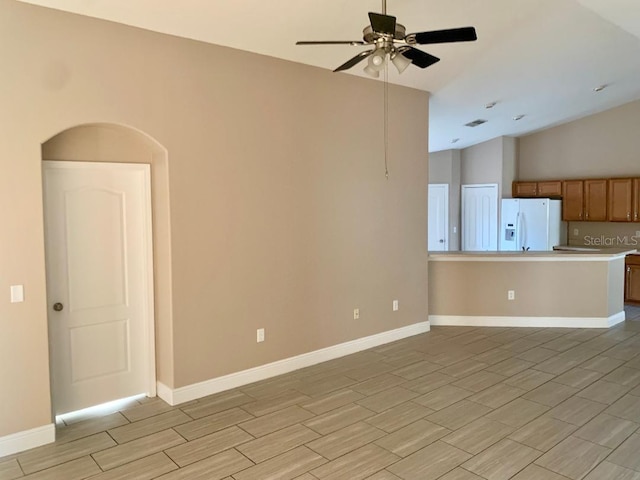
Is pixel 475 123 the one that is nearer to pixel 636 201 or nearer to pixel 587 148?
pixel 587 148

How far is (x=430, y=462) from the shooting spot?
10.8 feet

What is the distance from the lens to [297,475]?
3.13 meters

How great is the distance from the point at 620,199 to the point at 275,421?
281 inches

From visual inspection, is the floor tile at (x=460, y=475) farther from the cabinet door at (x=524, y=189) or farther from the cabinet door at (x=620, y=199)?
the cabinet door at (x=524, y=189)

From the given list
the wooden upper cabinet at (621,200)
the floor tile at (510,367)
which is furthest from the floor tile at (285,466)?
the wooden upper cabinet at (621,200)

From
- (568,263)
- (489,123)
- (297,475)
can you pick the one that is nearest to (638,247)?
(568,263)

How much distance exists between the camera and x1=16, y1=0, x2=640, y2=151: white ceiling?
12.5 feet

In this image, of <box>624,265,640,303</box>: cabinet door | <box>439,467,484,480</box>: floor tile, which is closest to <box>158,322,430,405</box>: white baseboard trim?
<box>439,467,484,480</box>: floor tile

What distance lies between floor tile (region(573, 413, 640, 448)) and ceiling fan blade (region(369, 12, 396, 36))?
10.3ft

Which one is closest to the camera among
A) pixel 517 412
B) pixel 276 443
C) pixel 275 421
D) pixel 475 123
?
pixel 276 443

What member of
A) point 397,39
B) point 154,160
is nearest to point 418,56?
point 397,39

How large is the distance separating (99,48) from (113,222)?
138 cm

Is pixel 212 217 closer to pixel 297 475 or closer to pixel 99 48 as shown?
pixel 99 48

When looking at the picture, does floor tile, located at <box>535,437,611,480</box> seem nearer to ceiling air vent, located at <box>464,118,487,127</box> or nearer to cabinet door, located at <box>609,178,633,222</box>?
ceiling air vent, located at <box>464,118,487,127</box>
